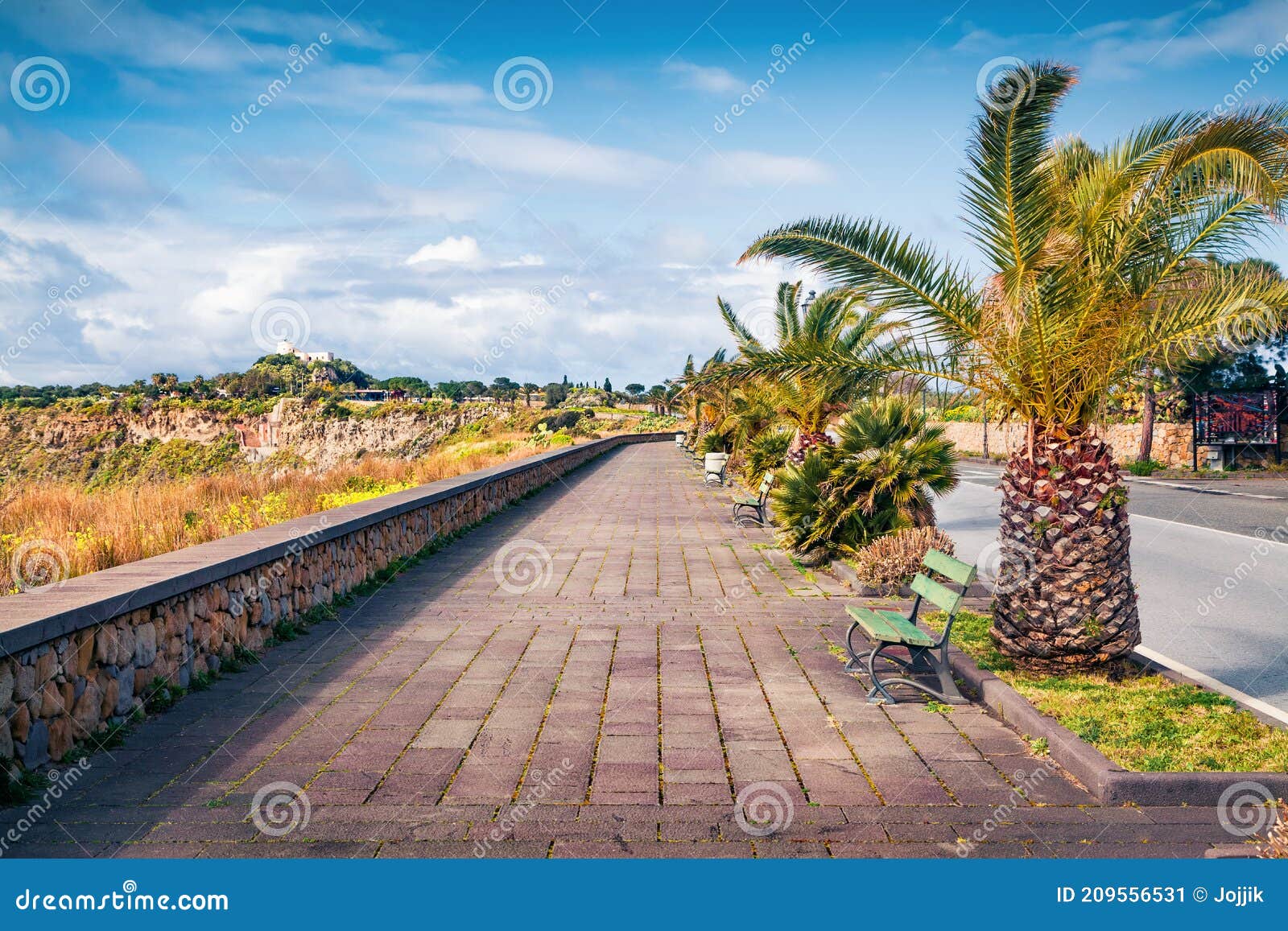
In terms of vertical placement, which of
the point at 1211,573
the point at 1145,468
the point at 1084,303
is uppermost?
the point at 1084,303

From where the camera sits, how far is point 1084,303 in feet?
19.7

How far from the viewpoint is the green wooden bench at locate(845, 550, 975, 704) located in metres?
5.41

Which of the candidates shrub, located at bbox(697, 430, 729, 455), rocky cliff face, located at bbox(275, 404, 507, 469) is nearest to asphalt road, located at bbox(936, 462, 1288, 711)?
shrub, located at bbox(697, 430, 729, 455)

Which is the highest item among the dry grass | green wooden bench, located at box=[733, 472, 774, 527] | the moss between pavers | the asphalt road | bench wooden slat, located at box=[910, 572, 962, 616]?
the dry grass

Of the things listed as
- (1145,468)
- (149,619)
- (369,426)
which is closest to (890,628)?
(149,619)

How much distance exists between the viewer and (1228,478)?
26078 millimetres

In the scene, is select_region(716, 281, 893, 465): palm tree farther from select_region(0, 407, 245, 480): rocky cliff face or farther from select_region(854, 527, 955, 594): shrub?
select_region(0, 407, 245, 480): rocky cliff face

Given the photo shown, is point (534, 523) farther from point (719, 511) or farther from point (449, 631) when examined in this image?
point (449, 631)

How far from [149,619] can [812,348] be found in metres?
5.20

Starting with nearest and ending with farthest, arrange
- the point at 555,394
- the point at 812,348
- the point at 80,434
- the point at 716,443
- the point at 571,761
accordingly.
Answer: the point at 571,761 → the point at 812,348 → the point at 716,443 → the point at 80,434 → the point at 555,394

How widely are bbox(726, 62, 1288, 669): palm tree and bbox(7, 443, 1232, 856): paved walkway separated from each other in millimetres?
1179

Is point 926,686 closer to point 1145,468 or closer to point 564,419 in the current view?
point 1145,468

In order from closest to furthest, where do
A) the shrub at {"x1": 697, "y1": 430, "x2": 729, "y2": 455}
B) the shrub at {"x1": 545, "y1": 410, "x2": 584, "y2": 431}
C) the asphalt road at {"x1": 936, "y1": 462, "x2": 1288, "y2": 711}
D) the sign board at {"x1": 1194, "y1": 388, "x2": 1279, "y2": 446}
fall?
the asphalt road at {"x1": 936, "y1": 462, "x2": 1288, "y2": 711}
the sign board at {"x1": 1194, "y1": 388, "x2": 1279, "y2": 446}
the shrub at {"x1": 697, "y1": 430, "x2": 729, "y2": 455}
the shrub at {"x1": 545, "y1": 410, "x2": 584, "y2": 431}

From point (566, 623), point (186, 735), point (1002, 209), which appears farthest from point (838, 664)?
point (186, 735)
